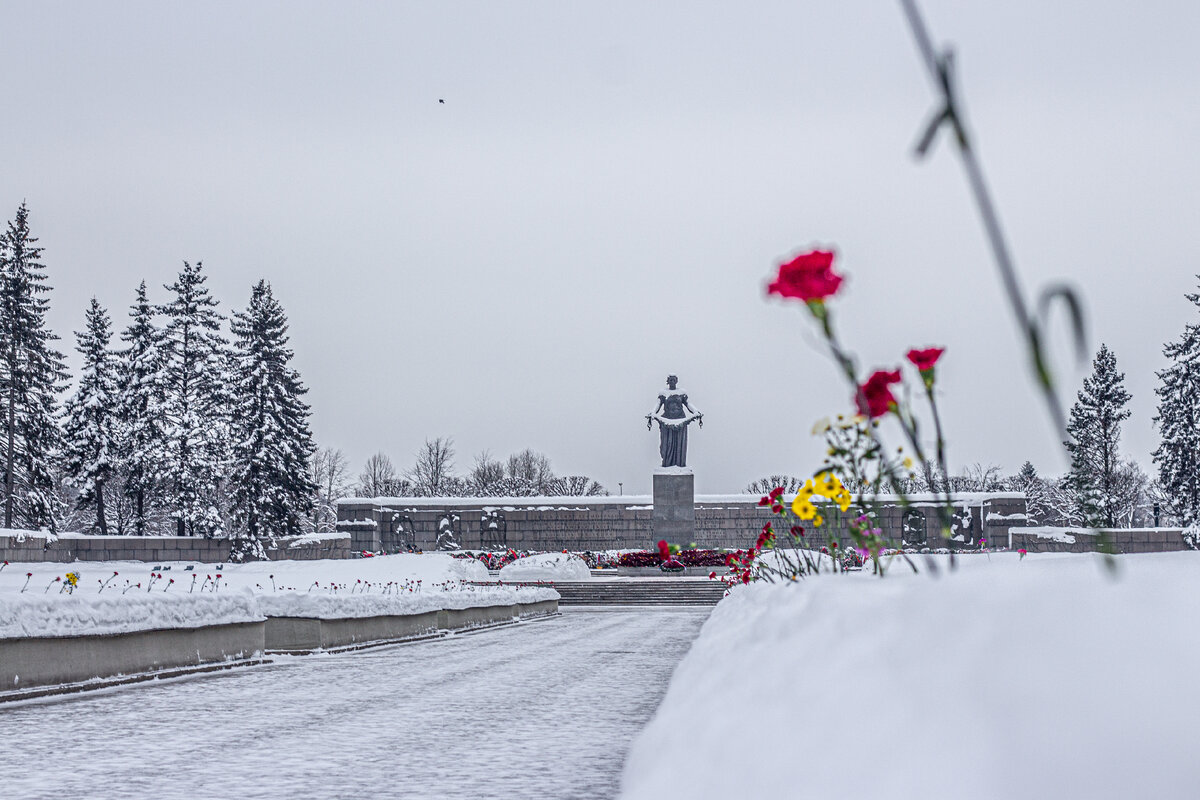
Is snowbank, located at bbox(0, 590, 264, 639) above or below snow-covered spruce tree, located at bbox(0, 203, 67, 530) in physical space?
below

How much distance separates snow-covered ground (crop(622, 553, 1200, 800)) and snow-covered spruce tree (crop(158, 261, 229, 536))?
4331 cm

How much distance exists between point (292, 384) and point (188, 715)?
130 ft

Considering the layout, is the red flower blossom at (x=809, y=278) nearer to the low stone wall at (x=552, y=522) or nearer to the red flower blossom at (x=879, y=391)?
the red flower blossom at (x=879, y=391)

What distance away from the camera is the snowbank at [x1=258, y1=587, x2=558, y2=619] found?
14492mm

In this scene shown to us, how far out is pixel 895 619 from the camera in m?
2.71

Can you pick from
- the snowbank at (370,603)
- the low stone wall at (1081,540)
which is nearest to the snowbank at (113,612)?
the snowbank at (370,603)

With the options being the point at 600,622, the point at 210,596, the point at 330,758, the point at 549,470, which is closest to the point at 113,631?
the point at 210,596

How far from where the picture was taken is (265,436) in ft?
144

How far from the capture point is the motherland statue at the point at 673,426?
133ft

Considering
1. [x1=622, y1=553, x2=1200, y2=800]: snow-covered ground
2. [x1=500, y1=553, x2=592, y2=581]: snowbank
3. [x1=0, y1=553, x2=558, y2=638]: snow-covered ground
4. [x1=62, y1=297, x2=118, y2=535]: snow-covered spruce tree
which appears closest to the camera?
[x1=622, y1=553, x2=1200, y2=800]: snow-covered ground

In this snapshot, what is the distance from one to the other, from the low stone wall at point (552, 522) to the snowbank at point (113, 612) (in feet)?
125

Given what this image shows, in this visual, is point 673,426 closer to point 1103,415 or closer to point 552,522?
point 552,522

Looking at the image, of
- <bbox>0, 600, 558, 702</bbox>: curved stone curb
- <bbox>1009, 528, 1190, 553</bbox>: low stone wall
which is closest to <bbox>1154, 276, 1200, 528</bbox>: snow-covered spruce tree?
<bbox>1009, 528, 1190, 553</bbox>: low stone wall

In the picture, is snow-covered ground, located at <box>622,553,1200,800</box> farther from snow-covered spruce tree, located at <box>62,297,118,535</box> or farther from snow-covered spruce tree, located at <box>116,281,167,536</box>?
snow-covered spruce tree, located at <box>62,297,118,535</box>
